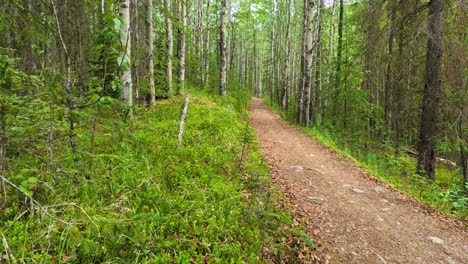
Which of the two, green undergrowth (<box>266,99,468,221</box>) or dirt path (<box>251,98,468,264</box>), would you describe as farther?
green undergrowth (<box>266,99,468,221</box>)

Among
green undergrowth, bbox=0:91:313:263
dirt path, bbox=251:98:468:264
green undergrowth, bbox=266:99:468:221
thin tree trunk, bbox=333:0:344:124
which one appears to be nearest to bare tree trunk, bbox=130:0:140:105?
green undergrowth, bbox=0:91:313:263

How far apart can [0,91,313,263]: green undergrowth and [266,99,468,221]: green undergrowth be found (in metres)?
3.65

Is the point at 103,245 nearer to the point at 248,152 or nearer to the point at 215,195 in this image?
the point at 215,195

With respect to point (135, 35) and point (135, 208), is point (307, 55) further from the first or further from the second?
point (135, 208)

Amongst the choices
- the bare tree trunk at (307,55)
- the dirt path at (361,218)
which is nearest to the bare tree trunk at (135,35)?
the dirt path at (361,218)

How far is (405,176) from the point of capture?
8.41 m

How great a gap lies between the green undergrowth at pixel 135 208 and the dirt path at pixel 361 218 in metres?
0.57

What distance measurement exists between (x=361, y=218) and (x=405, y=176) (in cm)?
498

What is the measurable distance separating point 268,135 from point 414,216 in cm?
648

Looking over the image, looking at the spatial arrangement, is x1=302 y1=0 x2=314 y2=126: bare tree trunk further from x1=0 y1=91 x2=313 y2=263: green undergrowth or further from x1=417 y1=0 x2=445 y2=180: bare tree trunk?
x1=0 y1=91 x2=313 y2=263: green undergrowth

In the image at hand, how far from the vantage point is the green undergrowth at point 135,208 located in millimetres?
2230

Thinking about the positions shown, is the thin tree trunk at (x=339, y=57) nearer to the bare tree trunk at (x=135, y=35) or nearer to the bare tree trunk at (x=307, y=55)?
the bare tree trunk at (x=307, y=55)

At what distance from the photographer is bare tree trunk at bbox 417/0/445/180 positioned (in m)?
7.04

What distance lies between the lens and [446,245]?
4074 mm
